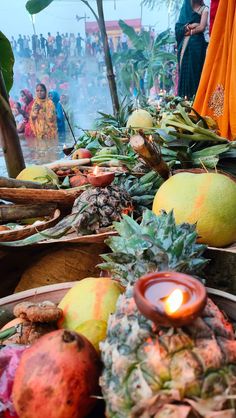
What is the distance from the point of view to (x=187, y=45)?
6.06 metres

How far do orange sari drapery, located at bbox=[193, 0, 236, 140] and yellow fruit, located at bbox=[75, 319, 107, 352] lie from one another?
6.83 feet

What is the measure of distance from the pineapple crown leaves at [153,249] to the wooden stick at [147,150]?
1.26 feet

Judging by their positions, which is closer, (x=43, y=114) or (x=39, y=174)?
(x=39, y=174)

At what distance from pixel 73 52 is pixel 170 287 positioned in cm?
1303

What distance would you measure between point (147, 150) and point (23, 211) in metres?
0.67

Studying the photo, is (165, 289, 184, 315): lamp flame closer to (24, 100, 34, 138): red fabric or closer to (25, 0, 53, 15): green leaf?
(25, 0, 53, 15): green leaf

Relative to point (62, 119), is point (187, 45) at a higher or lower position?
higher

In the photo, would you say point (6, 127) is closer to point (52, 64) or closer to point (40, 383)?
point (40, 383)

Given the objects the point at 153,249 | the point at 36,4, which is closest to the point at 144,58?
the point at 36,4

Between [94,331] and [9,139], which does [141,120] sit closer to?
[9,139]

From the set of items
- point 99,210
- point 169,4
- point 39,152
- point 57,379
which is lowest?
point 39,152

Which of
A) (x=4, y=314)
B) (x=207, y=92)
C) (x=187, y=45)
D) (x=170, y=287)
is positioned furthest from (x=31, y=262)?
(x=187, y=45)

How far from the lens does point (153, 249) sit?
84 centimetres

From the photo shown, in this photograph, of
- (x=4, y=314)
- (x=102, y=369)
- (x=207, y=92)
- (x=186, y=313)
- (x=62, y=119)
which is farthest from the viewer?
(x=62, y=119)
